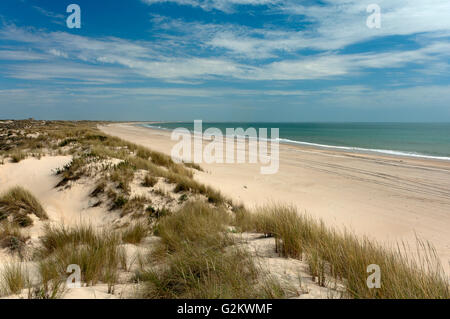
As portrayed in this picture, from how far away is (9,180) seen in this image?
29.9 ft

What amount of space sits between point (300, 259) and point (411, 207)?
22.4 feet

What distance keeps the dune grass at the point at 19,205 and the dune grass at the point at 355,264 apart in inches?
227

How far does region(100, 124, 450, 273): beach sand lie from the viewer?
6.28 metres

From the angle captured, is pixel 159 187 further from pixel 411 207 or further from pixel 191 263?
pixel 411 207

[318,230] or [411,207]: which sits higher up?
[318,230]

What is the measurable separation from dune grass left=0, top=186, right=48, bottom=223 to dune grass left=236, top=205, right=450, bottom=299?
18.9 feet

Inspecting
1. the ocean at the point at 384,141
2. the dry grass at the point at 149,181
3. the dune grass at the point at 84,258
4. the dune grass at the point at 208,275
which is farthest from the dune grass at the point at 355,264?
the ocean at the point at 384,141

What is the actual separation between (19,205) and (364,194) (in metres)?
11.1

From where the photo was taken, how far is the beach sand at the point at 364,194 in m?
6.28

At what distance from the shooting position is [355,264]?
2.74m

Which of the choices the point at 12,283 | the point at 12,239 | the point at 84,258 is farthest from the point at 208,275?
the point at 12,239

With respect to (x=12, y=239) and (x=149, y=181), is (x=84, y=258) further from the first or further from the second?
(x=149, y=181)
